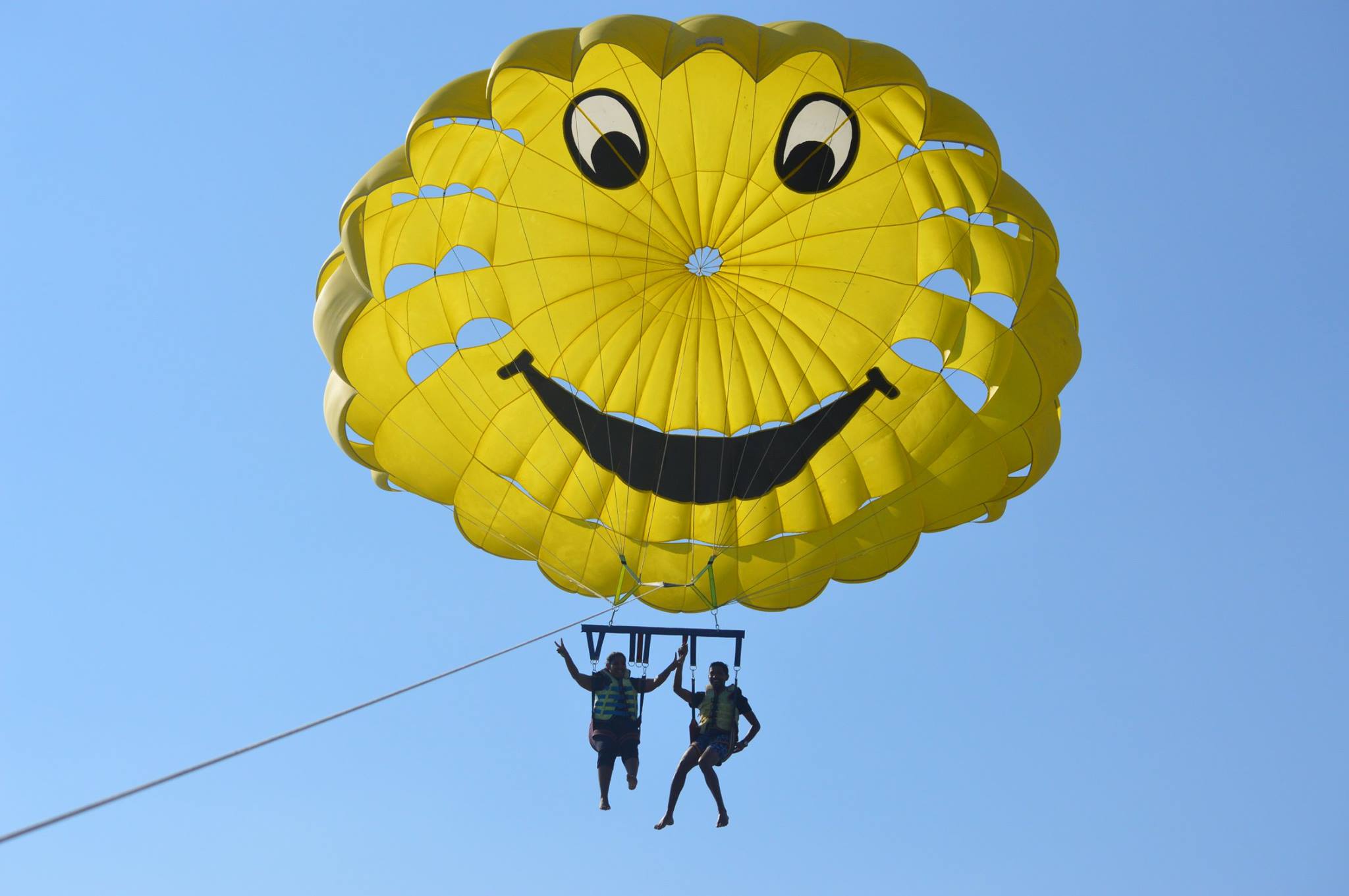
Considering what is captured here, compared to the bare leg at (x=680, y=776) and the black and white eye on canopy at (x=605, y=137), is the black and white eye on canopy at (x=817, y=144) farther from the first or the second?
the bare leg at (x=680, y=776)

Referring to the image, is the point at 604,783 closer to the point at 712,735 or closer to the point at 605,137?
the point at 712,735

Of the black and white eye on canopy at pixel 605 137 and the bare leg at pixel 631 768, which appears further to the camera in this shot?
the bare leg at pixel 631 768

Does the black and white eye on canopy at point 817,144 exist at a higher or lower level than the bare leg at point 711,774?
higher

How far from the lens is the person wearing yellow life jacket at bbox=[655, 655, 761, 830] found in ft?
35.9

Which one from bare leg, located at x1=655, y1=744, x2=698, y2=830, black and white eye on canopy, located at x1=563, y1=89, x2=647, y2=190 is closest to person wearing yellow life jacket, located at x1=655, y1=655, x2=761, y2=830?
bare leg, located at x1=655, y1=744, x2=698, y2=830

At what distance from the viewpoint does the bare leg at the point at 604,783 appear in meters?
10.9

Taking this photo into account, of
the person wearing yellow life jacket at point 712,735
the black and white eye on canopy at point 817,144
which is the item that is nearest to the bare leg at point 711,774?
the person wearing yellow life jacket at point 712,735

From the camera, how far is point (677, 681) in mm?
10977

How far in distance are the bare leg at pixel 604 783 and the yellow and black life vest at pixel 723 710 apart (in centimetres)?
70

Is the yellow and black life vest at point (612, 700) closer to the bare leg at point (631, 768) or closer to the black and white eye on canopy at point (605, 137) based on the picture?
the bare leg at point (631, 768)

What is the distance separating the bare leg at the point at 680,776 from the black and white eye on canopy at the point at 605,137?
13.4ft

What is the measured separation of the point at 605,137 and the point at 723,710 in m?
4.10

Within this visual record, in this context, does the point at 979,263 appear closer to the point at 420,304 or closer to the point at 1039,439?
the point at 1039,439

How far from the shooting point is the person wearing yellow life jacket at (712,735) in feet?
35.9
